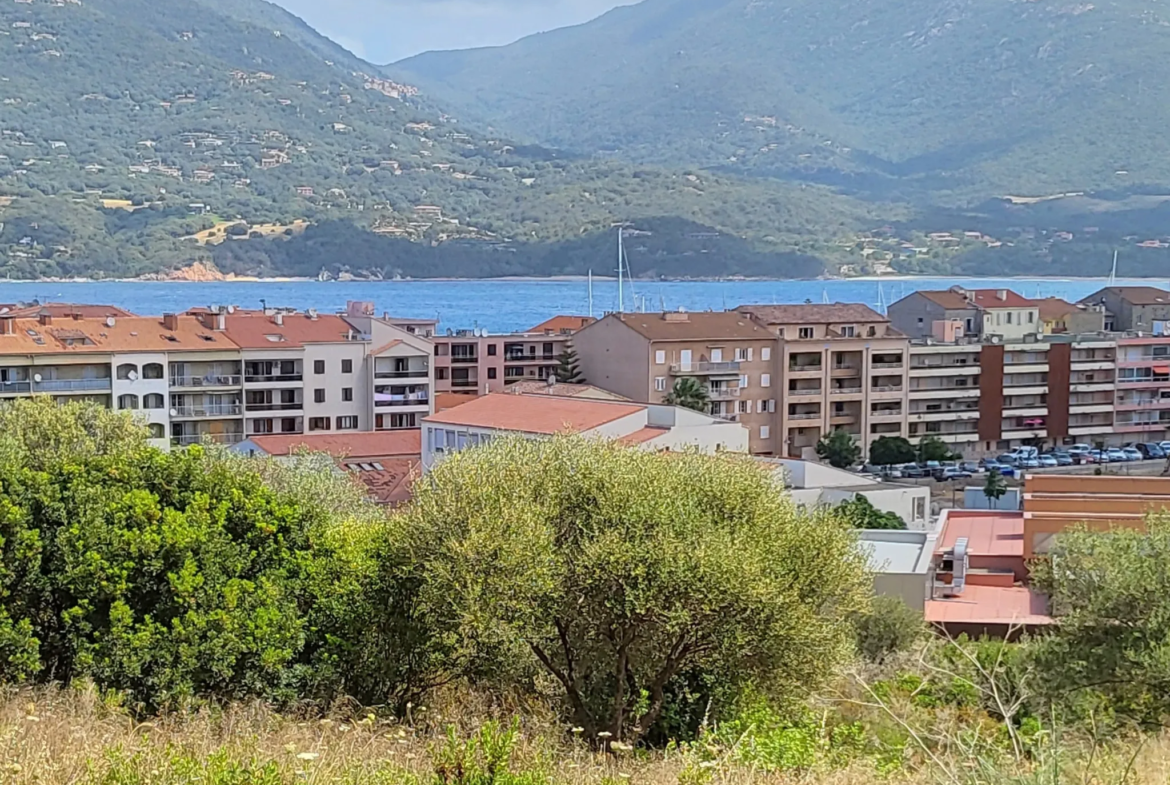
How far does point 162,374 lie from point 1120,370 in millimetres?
45118

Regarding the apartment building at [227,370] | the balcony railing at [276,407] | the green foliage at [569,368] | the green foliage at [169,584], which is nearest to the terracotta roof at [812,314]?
the green foliage at [569,368]

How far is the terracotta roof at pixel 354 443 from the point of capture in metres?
45.1

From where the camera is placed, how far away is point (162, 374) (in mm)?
52688

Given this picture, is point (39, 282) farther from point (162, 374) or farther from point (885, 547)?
point (885, 547)

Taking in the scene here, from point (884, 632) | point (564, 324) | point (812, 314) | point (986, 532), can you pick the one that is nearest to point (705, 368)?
point (812, 314)

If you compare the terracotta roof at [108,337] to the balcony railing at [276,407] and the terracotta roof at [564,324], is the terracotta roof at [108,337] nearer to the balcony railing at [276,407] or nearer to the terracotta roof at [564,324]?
the balcony railing at [276,407]

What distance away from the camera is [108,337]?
172 ft

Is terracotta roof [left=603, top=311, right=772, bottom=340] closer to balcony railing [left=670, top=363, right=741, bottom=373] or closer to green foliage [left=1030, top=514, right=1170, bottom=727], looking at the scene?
balcony railing [left=670, top=363, right=741, bottom=373]

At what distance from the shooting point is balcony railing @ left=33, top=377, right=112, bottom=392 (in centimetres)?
4978

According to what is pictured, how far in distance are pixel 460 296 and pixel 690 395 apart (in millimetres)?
126565

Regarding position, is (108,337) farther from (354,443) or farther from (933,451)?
(933,451)

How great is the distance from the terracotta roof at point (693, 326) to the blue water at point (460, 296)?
50.2m

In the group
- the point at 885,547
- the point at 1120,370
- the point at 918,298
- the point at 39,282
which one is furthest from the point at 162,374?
the point at 39,282

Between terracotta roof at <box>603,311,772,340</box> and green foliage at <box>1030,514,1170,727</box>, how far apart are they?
4331 centimetres
